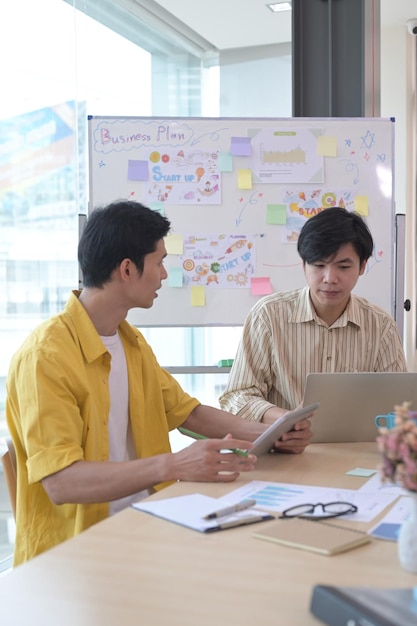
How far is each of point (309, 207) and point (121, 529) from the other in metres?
2.13

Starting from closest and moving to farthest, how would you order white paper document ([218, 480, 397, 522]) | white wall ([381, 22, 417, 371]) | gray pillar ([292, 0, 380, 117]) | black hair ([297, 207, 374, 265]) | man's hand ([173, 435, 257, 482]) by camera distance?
white paper document ([218, 480, 397, 522]), man's hand ([173, 435, 257, 482]), black hair ([297, 207, 374, 265]), gray pillar ([292, 0, 380, 117]), white wall ([381, 22, 417, 371])

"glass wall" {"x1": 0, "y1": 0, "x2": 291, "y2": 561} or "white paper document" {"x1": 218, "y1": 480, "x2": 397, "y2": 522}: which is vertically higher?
"glass wall" {"x1": 0, "y1": 0, "x2": 291, "y2": 561}

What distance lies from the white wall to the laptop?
340 centimetres

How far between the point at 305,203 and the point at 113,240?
4.80 feet

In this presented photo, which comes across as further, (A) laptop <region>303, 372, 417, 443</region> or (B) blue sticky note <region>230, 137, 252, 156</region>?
(B) blue sticky note <region>230, 137, 252, 156</region>

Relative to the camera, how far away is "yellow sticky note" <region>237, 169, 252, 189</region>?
10.5 feet

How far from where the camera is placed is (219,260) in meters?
3.20

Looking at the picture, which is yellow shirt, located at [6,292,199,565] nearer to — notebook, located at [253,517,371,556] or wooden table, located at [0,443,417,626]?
wooden table, located at [0,443,417,626]

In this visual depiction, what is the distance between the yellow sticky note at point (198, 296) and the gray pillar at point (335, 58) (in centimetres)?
99

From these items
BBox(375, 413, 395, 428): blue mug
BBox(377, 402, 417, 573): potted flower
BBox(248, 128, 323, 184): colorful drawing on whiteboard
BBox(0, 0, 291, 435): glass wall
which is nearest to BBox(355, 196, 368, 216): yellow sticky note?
BBox(248, 128, 323, 184): colorful drawing on whiteboard

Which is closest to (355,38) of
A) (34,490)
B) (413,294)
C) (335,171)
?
(335,171)

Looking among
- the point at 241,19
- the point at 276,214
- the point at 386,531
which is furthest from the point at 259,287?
the point at 241,19

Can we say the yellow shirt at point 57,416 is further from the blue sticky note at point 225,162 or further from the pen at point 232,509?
the blue sticky note at point 225,162

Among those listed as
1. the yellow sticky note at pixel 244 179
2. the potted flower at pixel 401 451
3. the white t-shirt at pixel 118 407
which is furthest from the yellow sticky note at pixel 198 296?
the potted flower at pixel 401 451
